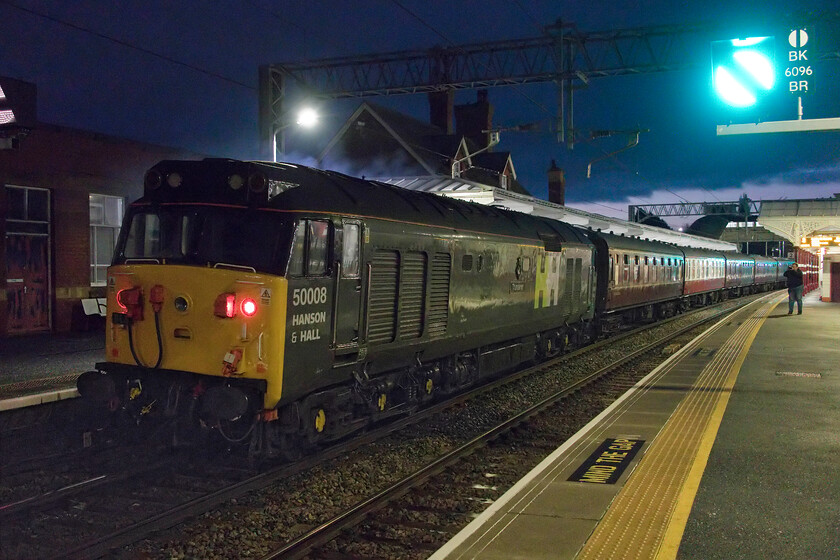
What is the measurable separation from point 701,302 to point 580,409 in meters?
32.5

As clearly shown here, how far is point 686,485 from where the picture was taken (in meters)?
7.05

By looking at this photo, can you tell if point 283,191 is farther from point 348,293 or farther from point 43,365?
point 43,365

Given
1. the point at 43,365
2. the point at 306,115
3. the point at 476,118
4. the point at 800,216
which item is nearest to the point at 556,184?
the point at 476,118

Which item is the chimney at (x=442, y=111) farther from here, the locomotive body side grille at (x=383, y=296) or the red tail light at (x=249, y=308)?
the red tail light at (x=249, y=308)

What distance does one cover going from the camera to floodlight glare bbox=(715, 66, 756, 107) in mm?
13882

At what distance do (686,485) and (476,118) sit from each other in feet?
172

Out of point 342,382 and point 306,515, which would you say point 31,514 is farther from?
point 342,382

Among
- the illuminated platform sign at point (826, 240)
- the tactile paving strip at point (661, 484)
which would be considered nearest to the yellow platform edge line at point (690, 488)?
the tactile paving strip at point (661, 484)

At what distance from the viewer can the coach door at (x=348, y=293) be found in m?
8.48

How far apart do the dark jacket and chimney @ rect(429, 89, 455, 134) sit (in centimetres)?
2987

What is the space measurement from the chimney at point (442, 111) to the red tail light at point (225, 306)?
47699 mm

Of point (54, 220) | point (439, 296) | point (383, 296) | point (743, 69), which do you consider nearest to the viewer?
point (383, 296)

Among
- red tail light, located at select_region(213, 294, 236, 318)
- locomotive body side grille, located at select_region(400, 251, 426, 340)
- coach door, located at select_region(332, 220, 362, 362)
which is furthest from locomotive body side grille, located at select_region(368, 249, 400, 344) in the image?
red tail light, located at select_region(213, 294, 236, 318)

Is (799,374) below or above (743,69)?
below
